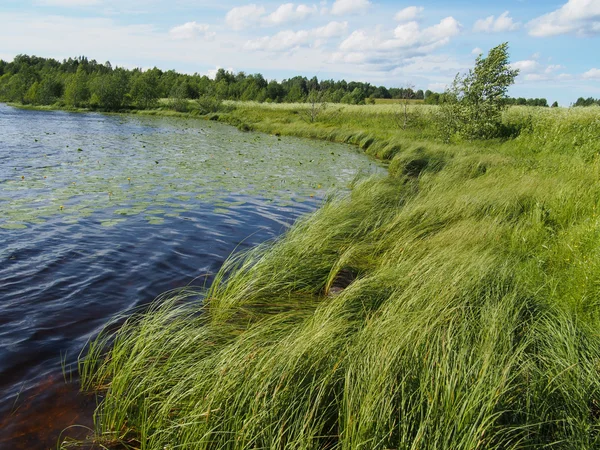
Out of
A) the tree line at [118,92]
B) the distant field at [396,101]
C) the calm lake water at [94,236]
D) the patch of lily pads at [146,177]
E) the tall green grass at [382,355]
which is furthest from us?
the tree line at [118,92]

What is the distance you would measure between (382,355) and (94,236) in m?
6.05

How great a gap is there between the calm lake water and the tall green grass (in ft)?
1.44

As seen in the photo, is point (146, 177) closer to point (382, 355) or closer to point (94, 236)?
point (94, 236)

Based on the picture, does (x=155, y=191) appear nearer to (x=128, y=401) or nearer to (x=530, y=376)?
(x=128, y=401)

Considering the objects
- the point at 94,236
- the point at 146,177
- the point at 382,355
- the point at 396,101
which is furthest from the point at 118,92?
the point at 382,355

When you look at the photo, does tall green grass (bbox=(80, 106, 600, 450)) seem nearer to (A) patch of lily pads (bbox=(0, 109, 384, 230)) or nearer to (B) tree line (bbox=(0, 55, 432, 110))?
(A) patch of lily pads (bbox=(0, 109, 384, 230))

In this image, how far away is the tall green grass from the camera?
7.13 ft

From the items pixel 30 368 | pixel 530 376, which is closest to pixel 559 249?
pixel 530 376

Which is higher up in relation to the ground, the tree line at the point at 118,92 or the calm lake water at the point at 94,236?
the tree line at the point at 118,92

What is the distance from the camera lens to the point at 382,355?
8.14 ft

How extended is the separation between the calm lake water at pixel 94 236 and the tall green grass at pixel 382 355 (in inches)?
17.3

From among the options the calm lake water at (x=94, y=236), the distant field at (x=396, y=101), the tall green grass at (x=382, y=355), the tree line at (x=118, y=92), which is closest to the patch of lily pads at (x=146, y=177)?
the calm lake water at (x=94, y=236)

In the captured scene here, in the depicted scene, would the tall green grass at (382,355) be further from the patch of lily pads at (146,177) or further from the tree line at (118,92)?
the tree line at (118,92)

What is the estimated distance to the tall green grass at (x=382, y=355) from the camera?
2174 mm
